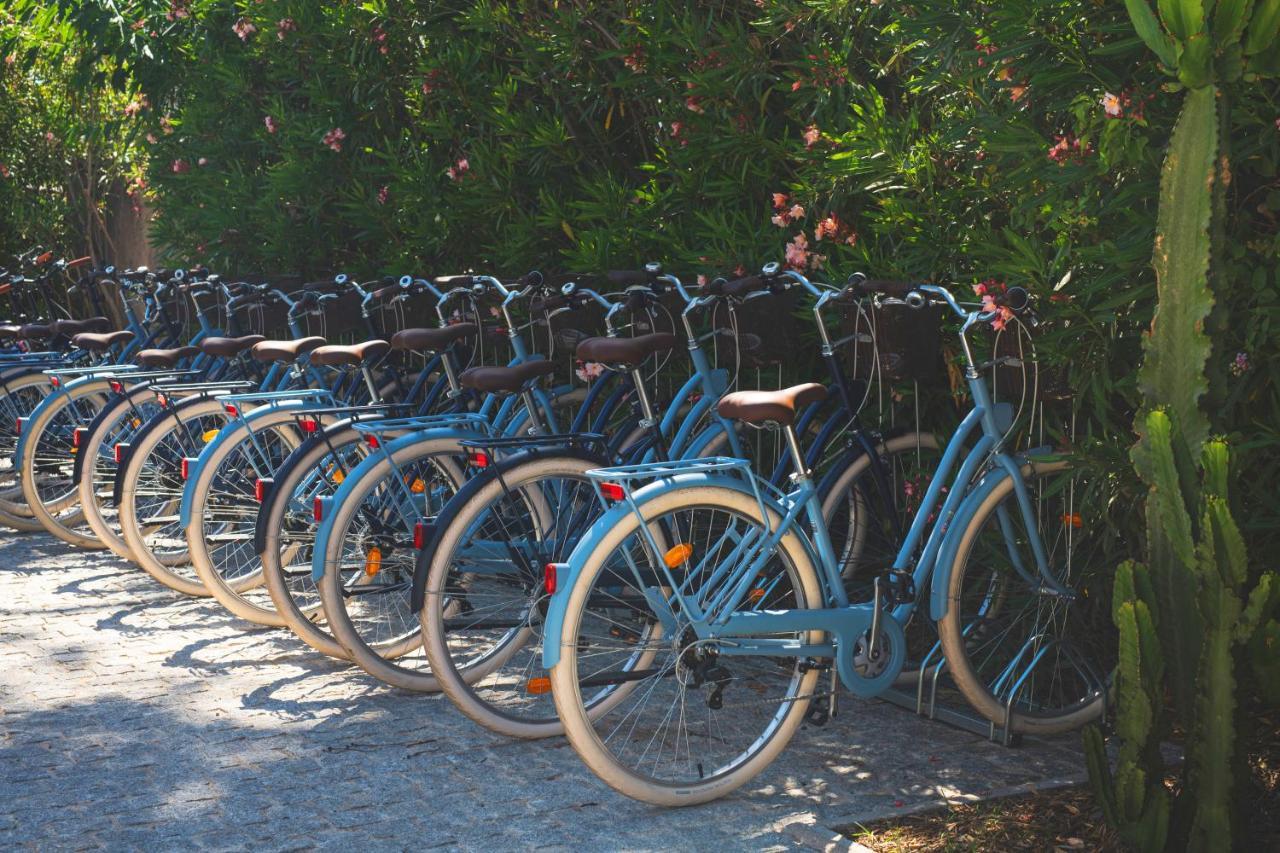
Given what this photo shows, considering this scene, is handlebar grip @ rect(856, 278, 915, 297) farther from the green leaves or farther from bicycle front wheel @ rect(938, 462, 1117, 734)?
the green leaves

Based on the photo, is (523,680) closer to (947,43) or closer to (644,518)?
(644,518)

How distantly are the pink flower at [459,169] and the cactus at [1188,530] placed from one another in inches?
182

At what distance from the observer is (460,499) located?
479 cm

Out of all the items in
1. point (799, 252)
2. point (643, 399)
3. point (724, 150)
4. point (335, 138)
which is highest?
point (335, 138)

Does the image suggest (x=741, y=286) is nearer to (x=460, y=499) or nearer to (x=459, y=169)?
(x=460, y=499)

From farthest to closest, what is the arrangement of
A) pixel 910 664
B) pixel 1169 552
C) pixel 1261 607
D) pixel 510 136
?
pixel 510 136, pixel 910 664, pixel 1169 552, pixel 1261 607

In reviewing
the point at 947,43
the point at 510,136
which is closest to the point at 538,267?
the point at 510,136

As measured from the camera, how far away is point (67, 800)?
14.3ft

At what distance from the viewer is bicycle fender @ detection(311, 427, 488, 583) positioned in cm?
519

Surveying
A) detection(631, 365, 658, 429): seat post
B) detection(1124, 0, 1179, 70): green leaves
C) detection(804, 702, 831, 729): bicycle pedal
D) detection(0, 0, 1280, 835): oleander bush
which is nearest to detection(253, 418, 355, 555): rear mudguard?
detection(631, 365, 658, 429): seat post

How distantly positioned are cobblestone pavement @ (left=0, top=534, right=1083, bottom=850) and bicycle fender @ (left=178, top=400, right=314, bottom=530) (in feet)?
1.85

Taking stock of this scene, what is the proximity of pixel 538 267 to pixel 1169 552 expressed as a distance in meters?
4.56

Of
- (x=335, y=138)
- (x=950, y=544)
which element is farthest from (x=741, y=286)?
Answer: (x=335, y=138)

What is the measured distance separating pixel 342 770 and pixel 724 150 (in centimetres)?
286
